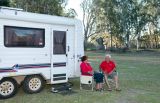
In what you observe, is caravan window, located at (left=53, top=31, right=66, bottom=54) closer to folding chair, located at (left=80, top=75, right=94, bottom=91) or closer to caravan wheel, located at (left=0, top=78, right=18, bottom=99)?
folding chair, located at (left=80, top=75, right=94, bottom=91)

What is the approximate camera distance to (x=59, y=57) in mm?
10695

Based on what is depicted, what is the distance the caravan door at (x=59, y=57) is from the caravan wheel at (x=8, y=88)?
4.76 ft

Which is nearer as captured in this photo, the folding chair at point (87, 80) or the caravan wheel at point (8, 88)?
the caravan wheel at point (8, 88)

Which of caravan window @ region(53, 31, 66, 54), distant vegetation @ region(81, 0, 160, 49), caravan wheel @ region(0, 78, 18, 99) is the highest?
distant vegetation @ region(81, 0, 160, 49)

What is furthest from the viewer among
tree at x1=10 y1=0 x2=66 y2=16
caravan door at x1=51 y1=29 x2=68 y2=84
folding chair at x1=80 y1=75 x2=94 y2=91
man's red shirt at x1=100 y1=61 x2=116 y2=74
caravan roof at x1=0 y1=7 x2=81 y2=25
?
tree at x1=10 y1=0 x2=66 y2=16

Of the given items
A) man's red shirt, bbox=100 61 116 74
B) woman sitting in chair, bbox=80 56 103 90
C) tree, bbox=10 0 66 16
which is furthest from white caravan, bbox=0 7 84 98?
tree, bbox=10 0 66 16

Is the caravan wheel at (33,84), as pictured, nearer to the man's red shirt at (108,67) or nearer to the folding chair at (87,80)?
the folding chair at (87,80)

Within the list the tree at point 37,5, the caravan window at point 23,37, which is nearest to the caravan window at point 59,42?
the caravan window at point 23,37

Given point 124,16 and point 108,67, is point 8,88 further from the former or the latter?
point 124,16

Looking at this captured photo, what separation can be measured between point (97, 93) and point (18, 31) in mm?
3268

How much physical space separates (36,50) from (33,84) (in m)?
1.11

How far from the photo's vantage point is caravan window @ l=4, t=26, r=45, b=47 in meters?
9.30

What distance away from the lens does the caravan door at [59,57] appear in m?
10.5

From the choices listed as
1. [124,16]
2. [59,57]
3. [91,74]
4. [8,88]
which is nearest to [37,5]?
[124,16]
